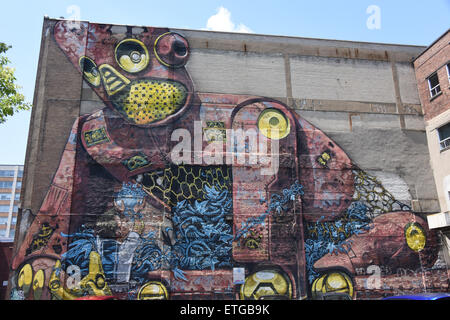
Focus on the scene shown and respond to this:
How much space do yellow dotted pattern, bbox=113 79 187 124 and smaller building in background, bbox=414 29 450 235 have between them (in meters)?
11.0

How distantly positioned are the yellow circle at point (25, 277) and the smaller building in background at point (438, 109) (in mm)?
15630

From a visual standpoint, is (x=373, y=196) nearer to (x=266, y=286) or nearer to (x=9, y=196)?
(x=266, y=286)

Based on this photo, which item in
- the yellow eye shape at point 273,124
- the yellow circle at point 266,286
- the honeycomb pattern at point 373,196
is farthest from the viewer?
the yellow eye shape at point 273,124

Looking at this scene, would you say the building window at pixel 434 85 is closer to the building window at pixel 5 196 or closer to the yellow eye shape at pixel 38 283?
the yellow eye shape at pixel 38 283

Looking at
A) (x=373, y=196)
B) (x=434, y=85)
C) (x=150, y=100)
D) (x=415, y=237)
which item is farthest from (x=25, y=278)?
(x=434, y=85)

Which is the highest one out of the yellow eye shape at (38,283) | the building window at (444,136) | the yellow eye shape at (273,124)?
the yellow eye shape at (273,124)

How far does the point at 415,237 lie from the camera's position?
Answer: 14.6 m

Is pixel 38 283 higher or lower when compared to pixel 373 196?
lower

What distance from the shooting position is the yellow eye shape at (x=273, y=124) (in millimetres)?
14844

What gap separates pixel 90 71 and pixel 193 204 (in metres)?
6.93

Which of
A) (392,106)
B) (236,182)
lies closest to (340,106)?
(392,106)

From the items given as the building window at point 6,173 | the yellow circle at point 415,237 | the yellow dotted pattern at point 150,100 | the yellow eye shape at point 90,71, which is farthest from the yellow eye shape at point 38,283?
the building window at point 6,173
